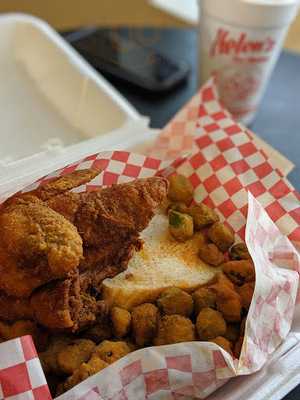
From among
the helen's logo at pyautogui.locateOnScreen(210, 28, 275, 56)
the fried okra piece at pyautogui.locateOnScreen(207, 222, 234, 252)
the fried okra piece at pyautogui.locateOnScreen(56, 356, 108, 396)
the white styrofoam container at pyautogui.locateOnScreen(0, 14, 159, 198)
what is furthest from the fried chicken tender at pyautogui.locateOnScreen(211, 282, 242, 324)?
the helen's logo at pyautogui.locateOnScreen(210, 28, 275, 56)

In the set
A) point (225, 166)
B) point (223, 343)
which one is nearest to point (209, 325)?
point (223, 343)

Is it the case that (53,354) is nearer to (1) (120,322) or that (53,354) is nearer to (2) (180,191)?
(1) (120,322)

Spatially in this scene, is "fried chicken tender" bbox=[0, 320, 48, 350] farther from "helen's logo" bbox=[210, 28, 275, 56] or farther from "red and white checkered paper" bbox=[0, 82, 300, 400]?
"helen's logo" bbox=[210, 28, 275, 56]

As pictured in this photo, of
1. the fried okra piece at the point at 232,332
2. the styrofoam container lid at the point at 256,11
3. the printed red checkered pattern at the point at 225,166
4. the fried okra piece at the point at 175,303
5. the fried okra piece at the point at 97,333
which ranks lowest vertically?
the fried okra piece at the point at 97,333

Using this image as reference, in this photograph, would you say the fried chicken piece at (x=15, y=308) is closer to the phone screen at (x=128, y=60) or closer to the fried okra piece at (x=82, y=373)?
the fried okra piece at (x=82, y=373)

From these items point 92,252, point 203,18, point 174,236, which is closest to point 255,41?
point 203,18

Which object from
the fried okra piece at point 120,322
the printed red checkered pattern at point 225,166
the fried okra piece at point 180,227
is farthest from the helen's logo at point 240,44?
the fried okra piece at point 120,322
